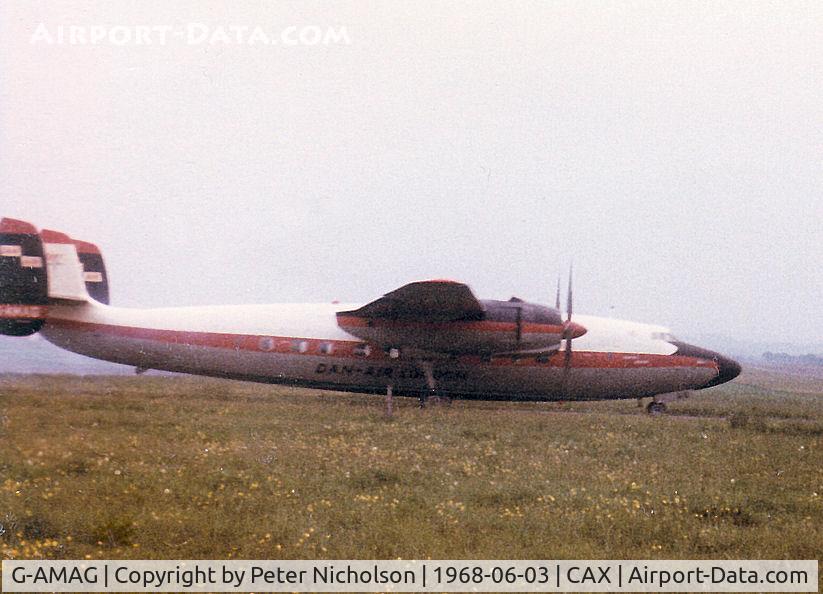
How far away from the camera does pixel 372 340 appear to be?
1984cm

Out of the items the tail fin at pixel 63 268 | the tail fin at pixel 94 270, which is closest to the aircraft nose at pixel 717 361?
the tail fin at pixel 63 268

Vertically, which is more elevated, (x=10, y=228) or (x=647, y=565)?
(x=10, y=228)

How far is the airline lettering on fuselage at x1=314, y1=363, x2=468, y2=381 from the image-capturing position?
20062 millimetres

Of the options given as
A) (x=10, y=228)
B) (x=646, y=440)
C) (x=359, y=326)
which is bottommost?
(x=646, y=440)

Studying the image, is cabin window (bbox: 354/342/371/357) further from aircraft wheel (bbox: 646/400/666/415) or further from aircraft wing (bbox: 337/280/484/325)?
aircraft wheel (bbox: 646/400/666/415)

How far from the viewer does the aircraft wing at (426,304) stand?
17547 mm

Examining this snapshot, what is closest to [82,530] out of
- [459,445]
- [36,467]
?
[36,467]

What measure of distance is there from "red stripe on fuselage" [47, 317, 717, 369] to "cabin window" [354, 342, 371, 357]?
29 mm

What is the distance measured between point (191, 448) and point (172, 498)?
2906 mm

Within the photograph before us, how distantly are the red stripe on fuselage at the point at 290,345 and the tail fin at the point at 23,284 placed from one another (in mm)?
524

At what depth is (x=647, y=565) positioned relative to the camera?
21.6 feet

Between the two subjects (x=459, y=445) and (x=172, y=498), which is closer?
(x=172, y=498)

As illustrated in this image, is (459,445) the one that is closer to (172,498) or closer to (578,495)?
(578,495)

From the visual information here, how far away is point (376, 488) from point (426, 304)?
932 centimetres
